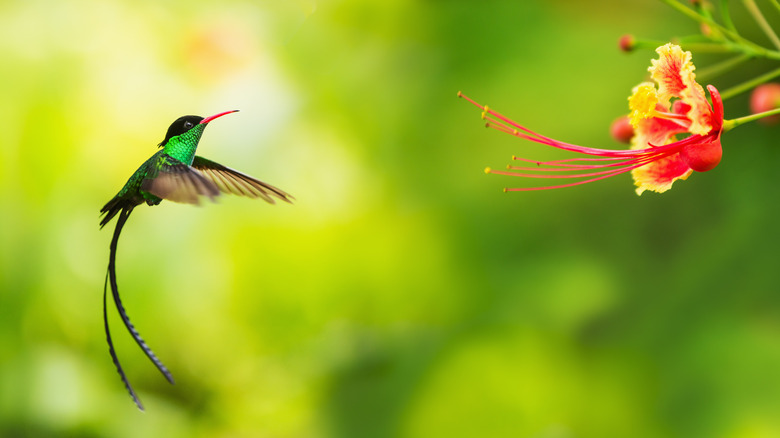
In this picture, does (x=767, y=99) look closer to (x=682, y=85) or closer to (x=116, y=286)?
(x=682, y=85)

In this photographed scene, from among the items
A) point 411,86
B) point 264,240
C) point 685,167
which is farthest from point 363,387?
Result: point 685,167

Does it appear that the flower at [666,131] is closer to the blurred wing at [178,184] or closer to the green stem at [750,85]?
the green stem at [750,85]

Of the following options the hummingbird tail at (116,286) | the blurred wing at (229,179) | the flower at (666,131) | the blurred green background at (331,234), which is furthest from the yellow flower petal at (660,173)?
the blurred green background at (331,234)

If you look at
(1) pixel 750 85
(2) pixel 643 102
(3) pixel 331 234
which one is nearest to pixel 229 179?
(2) pixel 643 102

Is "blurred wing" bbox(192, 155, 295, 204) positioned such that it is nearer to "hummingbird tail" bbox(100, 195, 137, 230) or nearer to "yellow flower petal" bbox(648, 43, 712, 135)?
"hummingbird tail" bbox(100, 195, 137, 230)

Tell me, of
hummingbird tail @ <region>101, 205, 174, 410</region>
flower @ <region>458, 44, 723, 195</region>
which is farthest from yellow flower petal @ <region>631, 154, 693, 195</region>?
hummingbird tail @ <region>101, 205, 174, 410</region>
